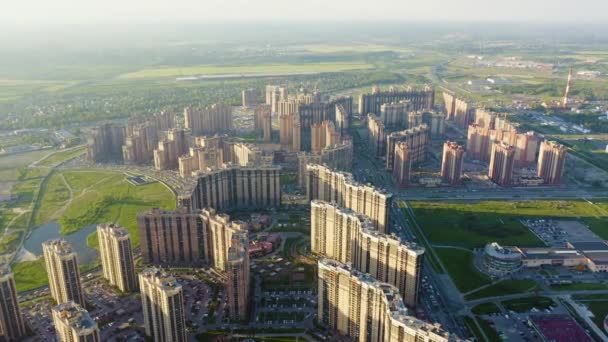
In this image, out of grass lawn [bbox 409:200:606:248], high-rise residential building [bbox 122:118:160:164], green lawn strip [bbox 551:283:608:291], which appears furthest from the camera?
high-rise residential building [bbox 122:118:160:164]

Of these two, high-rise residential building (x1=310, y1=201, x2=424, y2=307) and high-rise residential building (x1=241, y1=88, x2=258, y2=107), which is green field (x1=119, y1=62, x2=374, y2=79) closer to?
high-rise residential building (x1=241, y1=88, x2=258, y2=107)

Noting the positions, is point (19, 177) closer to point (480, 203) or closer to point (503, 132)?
point (480, 203)

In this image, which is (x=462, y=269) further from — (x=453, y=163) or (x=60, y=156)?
(x=60, y=156)

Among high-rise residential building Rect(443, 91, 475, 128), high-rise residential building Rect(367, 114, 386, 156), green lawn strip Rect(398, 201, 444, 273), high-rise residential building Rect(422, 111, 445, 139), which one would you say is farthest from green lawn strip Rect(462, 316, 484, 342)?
high-rise residential building Rect(443, 91, 475, 128)

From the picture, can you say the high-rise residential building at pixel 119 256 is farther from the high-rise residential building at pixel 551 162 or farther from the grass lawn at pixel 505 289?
the high-rise residential building at pixel 551 162

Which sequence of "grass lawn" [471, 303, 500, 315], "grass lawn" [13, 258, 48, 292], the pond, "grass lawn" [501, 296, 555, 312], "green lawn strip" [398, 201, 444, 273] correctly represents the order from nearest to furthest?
"grass lawn" [471, 303, 500, 315], "grass lawn" [501, 296, 555, 312], "grass lawn" [13, 258, 48, 292], "green lawn strip" [398, 201, 444, 273], the pond

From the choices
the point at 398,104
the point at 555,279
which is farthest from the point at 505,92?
the point at 555,279

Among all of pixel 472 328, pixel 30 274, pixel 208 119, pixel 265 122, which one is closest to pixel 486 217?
pixel 472 328
